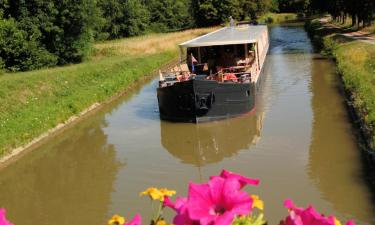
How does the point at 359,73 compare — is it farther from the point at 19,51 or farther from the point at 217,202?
the point at 217,202

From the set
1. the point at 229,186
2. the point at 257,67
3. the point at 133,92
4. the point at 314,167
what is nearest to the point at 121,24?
the point at 133,92

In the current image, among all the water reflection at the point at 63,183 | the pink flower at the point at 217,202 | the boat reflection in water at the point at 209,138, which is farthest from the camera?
the boat reflection in water at the point at 209,138

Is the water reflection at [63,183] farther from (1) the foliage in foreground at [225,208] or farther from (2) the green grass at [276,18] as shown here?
(2) the green grass at [276,18]

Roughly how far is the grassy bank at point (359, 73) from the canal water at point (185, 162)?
1.82ft

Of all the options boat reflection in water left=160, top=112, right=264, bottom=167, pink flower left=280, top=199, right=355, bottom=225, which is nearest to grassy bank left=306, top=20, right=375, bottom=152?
boat reflection in water left=160, top=112, right=264, bottom=167

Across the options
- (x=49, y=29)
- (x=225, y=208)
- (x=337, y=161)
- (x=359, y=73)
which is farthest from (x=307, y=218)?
(x=49, y=29)

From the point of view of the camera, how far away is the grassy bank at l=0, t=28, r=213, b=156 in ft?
51.8

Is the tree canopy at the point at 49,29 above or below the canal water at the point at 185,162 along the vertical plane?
above

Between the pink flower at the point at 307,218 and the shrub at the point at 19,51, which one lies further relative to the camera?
the shrub at the point at 19,51

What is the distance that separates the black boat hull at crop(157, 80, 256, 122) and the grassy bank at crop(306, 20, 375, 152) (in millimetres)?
3627

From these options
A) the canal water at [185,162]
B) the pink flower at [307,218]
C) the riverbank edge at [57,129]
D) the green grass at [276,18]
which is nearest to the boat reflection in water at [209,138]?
the canal water at [185,162]

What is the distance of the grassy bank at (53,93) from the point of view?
51.8 ft

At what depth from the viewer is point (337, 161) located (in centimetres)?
1202

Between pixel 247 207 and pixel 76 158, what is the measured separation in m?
13.2
